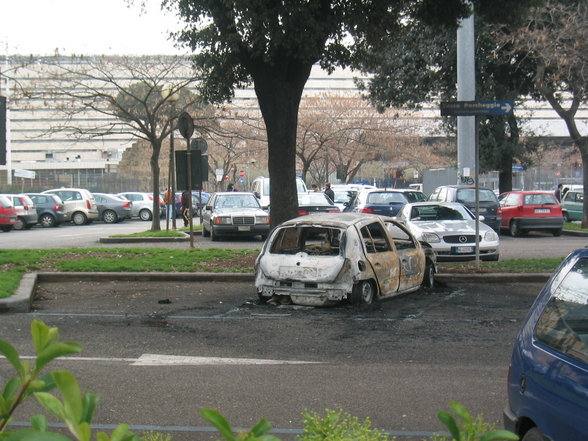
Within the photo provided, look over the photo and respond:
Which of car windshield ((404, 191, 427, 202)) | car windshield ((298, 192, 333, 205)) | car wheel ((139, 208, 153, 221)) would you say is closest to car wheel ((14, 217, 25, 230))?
car wheel ((139, 208, 153, 221))

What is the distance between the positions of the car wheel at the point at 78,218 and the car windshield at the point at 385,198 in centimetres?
1766

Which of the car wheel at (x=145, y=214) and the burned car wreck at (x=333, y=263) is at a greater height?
the burned car wreck at (x=333, y=263)

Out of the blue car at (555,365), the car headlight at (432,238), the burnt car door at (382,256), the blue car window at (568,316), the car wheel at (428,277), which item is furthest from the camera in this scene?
the car headlight at (432,238)

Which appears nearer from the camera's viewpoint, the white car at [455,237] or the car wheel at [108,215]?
the white car at [455,237]

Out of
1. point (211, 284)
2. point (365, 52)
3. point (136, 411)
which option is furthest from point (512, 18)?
point (136, 411)

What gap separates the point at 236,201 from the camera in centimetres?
2844

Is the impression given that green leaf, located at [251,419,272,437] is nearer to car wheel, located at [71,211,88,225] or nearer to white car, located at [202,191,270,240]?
white car, located at [202,191,270,240]

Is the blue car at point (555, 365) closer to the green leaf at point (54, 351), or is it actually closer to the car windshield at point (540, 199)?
the green leaf at point (54, 351)

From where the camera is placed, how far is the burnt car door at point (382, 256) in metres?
12.6

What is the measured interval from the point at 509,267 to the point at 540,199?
13518 millimetres

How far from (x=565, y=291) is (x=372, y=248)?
28.0ft

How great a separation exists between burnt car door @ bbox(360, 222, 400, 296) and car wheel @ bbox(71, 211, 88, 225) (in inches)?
1209

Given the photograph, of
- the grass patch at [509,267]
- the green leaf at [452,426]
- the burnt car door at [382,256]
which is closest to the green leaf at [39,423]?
the green leaf at [452,426]

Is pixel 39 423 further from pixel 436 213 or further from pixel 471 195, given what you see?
pixel 471 195
